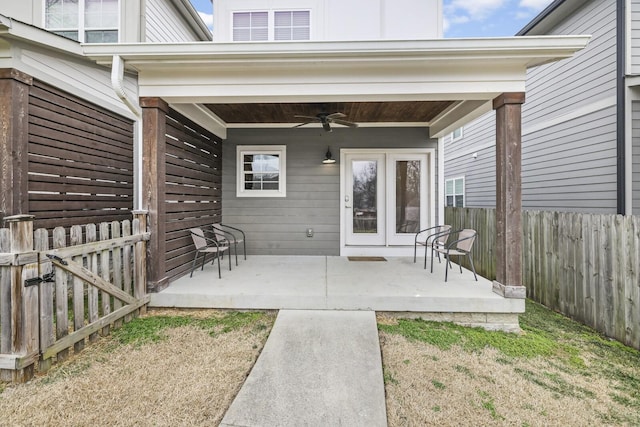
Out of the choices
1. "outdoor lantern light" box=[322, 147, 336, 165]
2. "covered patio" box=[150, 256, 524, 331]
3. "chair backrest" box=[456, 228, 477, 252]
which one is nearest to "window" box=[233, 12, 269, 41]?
"outdoor lantern light" box=[322, 147, 336, 165]

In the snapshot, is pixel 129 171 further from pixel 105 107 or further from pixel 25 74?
pixel 25 74

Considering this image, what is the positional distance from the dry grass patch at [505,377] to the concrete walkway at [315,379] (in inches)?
5.5

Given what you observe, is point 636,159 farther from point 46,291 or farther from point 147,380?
point 46,291

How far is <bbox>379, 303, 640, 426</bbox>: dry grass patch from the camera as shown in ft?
6.00

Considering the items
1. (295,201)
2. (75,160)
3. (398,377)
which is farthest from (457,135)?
(75,160)

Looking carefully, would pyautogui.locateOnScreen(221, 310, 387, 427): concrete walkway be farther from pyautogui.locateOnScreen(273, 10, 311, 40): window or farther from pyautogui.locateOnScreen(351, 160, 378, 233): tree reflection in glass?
pyautogui.locateOnScreen(273, 10, 311, 40): window

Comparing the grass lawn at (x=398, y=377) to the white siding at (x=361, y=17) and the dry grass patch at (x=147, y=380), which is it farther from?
the white siding at (x=361, y=17)

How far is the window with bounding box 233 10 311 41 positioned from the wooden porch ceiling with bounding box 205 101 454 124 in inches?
63.2

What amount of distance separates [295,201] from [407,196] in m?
2.15

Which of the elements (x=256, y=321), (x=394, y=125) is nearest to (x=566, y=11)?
(x=394, y=125)

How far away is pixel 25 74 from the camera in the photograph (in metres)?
3.21

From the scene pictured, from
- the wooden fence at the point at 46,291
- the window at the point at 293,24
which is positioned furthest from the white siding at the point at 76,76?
the window at the point at 293,24

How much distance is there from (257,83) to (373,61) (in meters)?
1.26

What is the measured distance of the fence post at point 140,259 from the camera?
3.12 meters
